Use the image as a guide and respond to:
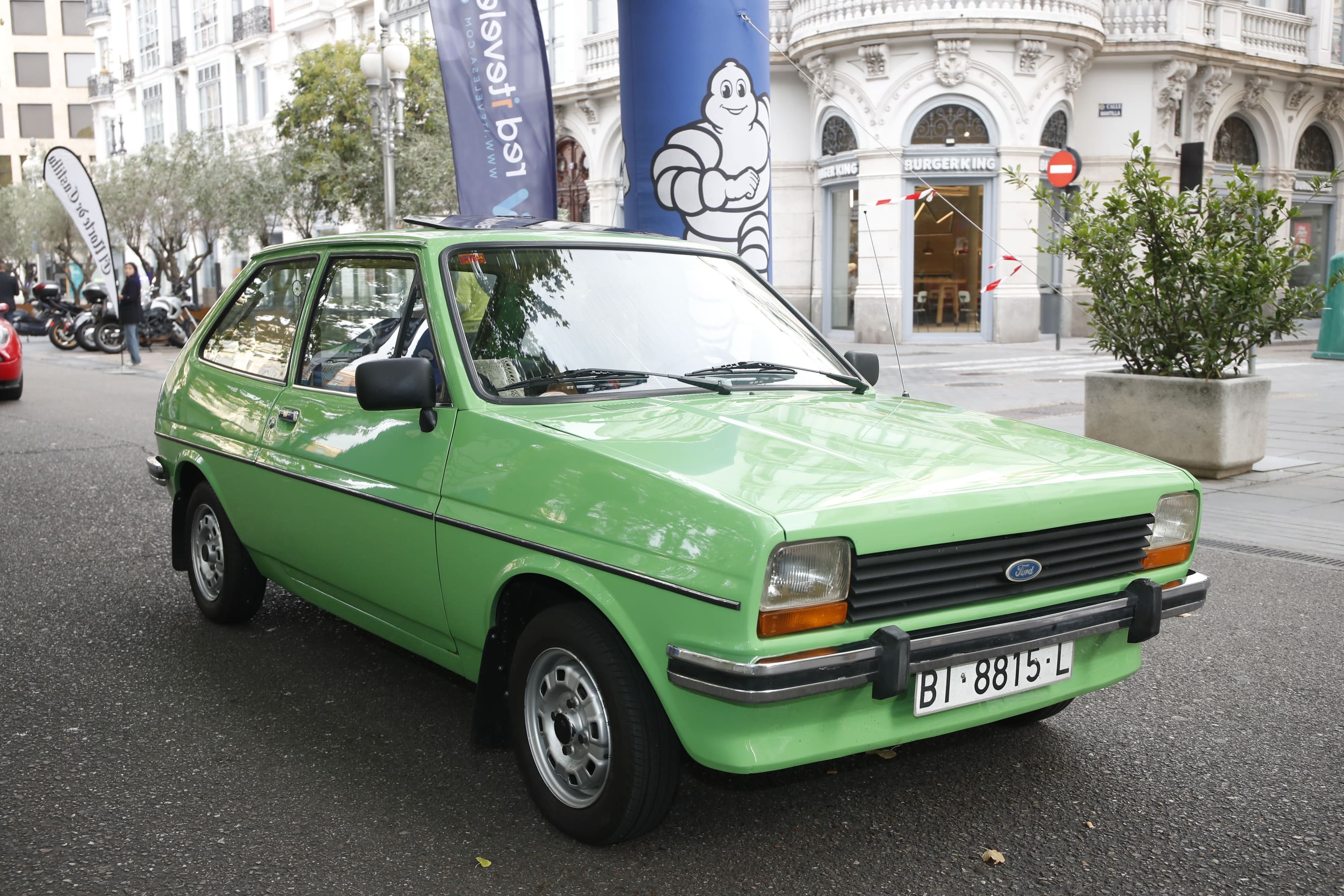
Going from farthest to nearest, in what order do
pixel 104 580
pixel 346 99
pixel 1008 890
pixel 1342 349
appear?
pixel 346 99 → pixel 1342 349 → pixel 104 580 → pixel 1008 890

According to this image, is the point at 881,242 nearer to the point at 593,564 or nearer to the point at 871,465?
the point at 871,465

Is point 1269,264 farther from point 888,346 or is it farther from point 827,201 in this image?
point 827,201

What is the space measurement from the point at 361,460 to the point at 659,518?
1.43 meters

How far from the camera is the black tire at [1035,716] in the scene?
13.0 ft

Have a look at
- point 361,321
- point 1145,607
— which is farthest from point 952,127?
point 1145,607

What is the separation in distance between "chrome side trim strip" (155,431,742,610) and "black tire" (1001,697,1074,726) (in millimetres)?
1673

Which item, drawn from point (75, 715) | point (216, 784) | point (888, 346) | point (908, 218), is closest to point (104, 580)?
point (75, 715)

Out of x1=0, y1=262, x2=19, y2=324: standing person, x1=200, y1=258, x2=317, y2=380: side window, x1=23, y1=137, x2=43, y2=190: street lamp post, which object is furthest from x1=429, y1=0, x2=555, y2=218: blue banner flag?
x1=23, y1=137, x2=43, y2=190: street lamp post

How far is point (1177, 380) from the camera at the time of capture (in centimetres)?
883

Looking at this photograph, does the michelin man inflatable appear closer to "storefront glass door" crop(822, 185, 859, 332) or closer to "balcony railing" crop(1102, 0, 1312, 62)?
"storefront glass door" crop(822, 185, 859, 332)

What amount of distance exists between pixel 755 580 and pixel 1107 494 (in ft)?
3.73

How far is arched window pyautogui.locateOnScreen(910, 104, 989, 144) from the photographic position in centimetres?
2491

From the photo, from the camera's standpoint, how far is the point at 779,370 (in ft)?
13.4

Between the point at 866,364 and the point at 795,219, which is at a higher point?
the point at 795,219
